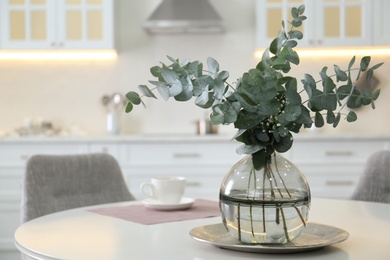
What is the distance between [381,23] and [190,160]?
1.56m

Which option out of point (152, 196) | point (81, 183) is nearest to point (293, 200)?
point (152, 196)

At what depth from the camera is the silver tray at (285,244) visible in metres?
1.52

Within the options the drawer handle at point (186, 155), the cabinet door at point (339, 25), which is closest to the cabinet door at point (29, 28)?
the drawer handle at point (186, 155)

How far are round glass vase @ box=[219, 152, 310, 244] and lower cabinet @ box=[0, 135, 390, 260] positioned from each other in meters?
3.00

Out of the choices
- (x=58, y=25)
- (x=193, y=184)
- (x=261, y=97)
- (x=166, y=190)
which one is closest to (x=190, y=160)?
(x=193, y=184)

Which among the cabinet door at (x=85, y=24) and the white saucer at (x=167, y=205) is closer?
the white saucer at (x=167, y=205)

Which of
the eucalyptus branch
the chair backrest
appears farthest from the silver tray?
the chair backrest

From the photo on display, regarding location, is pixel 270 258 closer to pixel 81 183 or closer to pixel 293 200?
pixel 293 200

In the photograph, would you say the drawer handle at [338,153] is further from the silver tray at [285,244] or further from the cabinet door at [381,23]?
the silver tray at [285,244]

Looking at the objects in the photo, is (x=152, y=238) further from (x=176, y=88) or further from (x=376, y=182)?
(x=376, y=182)

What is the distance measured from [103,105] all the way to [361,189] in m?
2.69

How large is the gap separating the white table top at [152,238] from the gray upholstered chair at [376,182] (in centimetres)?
63

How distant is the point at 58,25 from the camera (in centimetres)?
486

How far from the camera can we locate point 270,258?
58.6 inches
